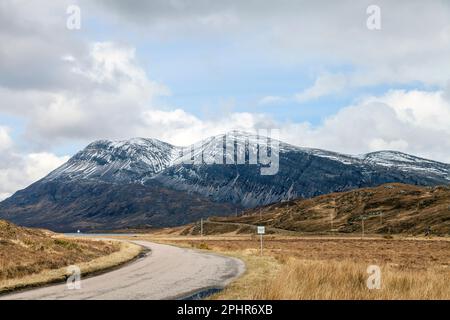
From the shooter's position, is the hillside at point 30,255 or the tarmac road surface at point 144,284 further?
the hillside at point 30,255

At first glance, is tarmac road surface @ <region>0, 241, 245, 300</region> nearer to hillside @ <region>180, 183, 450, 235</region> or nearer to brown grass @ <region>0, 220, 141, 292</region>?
brown grass @ <region>0, 220, 141, 292</region>

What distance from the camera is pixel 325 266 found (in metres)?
19.5

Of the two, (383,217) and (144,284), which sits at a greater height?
(383,217)

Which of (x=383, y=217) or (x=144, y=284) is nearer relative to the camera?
(x=144, y=284)

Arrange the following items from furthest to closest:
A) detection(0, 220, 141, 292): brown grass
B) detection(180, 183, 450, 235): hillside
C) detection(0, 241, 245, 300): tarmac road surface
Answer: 1. detection(180, 183, 450, 235): hillside
2. detection(0, 220, 141, 292): brown grass
3. detection(0, 241, 245, 300): tarmac road surface

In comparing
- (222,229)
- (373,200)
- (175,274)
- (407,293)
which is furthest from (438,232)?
(407,293)

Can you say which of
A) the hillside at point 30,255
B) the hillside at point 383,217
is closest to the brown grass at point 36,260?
the hillside at point 30,255

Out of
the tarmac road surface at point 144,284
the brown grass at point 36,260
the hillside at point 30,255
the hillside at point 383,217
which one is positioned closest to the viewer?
the tarmac road surface at point 144,284

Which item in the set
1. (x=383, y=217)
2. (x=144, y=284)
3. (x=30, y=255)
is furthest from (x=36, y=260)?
(x=383, y=217)

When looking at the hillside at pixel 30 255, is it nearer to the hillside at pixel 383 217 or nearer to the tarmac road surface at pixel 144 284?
the tarmac road surface at pixel 144 284

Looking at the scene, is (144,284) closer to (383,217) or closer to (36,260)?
(36,260)

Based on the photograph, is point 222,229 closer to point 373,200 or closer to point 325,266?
point 373,200

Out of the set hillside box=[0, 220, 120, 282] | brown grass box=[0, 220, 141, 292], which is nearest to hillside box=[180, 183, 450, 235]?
hillside box=[0, 220, 120, 282]
